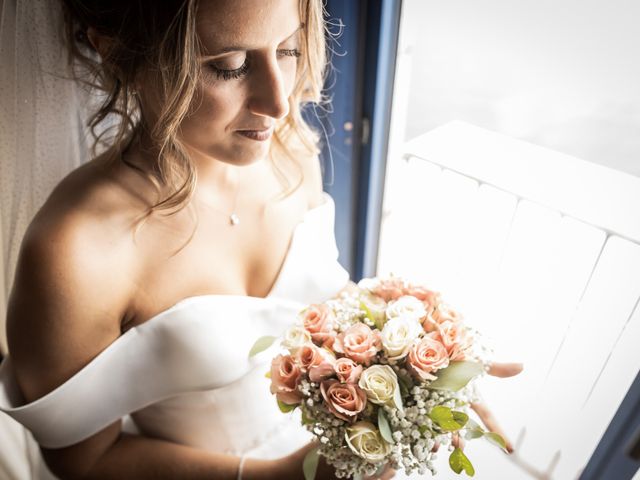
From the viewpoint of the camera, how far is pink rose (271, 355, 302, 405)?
70cm

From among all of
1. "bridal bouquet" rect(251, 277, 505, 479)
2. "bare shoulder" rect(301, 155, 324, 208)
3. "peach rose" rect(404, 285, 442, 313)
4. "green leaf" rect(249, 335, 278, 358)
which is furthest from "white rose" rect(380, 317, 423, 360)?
"bare shoulder" rect(301, 155, 324, 208)

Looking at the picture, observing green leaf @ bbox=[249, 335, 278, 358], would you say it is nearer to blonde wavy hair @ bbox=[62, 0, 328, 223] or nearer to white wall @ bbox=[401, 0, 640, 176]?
blonde wavy hair @ bbox=[62, 0, 328, 223]

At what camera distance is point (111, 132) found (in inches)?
38.2

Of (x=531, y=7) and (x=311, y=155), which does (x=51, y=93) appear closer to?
(x=311, y=155)

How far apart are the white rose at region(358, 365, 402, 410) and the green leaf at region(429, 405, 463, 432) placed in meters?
0.06

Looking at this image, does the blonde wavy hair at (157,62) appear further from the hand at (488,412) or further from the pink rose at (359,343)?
the hand at (488,412)

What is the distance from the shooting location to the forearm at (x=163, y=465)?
36.7 inches

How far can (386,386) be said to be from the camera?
651 millimetres

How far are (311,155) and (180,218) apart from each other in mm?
433

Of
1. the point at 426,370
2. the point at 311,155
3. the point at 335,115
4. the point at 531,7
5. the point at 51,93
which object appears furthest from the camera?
the point at 335,115

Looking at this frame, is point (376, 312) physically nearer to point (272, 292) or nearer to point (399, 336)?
point (399, 336)

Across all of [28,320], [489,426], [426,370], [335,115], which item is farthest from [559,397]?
[28,320]

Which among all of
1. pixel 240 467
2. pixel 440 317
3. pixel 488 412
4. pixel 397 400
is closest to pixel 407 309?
pixel 440 317

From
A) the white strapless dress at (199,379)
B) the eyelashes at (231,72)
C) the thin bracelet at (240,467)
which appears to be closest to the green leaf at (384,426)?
the white strapless dress at (199,379)
